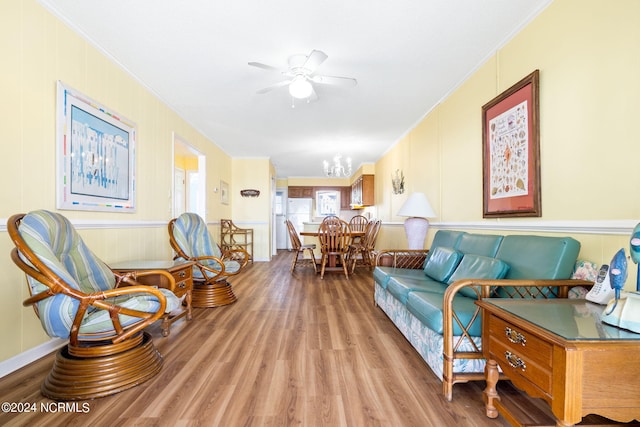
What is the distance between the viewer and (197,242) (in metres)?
3.38

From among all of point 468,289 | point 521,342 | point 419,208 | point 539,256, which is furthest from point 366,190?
point 521,342

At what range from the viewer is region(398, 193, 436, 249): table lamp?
3.38 m

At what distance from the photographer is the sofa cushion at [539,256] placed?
5.32 feet

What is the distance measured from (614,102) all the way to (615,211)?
572 millimetres

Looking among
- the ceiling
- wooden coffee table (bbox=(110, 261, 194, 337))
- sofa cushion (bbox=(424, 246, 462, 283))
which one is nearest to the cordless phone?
sofa cushion (bbox=(424, 246, 462, 283))

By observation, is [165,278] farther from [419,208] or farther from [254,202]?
[254,202]

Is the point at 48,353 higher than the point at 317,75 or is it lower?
lower

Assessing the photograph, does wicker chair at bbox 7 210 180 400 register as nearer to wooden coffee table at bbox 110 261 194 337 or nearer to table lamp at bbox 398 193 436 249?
wooden coffee table at bbox 110 261 194 337

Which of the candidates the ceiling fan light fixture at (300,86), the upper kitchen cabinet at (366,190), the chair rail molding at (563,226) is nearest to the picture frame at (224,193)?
the upper kitchen cabinet at (366,190)

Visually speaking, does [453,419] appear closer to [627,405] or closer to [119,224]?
[627,405]

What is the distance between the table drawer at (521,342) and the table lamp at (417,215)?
83.0 inches

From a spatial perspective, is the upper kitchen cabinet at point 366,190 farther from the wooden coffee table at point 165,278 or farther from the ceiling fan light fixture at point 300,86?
the wooden coffee table at point 165,278

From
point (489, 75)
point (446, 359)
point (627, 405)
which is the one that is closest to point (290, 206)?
point (489, 75)

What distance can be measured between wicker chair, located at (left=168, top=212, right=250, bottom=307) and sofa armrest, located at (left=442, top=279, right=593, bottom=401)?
2297 mm
